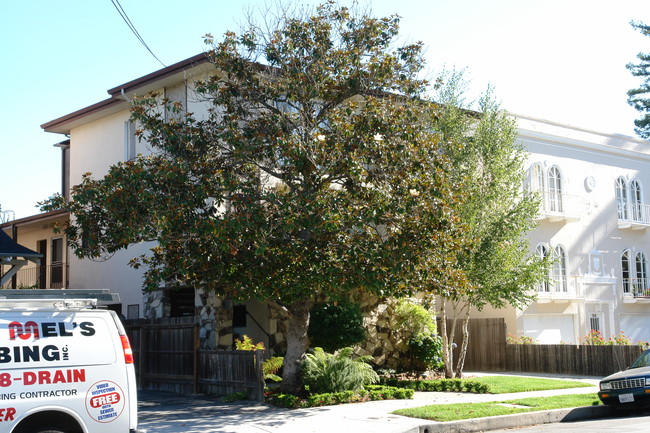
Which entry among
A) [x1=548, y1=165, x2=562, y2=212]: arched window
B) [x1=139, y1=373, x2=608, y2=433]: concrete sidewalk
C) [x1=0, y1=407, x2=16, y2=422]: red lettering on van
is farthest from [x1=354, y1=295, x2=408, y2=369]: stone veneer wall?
[x1=0, y1=407, x2=16, y2=422]: red lettering on van

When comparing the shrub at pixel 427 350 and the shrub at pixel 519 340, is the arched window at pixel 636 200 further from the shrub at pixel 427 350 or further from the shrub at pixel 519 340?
the shrub at pixel 427 350

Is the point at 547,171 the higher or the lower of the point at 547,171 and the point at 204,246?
the higher

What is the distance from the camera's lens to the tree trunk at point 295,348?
621 inches

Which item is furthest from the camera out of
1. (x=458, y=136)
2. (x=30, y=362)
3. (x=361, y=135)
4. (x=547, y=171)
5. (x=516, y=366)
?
(x=547, y=171)

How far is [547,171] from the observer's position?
2809cm

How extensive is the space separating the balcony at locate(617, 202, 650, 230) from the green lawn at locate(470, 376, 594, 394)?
516 inches

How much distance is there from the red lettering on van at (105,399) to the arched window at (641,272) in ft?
90.6

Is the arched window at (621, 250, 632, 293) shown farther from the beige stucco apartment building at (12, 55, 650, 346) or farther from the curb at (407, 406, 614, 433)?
the curb at (407, 406, 614, 433)

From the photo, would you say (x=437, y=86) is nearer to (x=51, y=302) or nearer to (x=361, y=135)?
(x=361, y=135)

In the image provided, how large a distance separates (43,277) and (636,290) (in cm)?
2371

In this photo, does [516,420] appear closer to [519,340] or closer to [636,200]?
[519,340]

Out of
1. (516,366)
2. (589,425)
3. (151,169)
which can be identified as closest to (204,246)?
(151,169)

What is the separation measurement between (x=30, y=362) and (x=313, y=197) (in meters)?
6.66

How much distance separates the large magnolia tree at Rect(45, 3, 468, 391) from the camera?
13891mm
